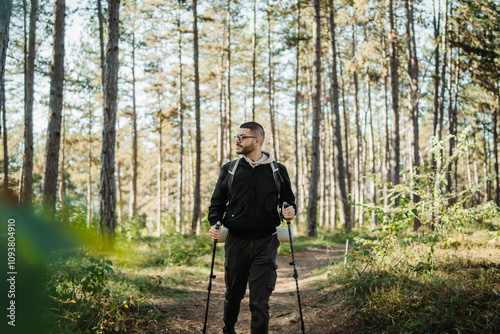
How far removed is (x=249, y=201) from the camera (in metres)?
3.79

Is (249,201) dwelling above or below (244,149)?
below

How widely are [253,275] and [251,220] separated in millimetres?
586

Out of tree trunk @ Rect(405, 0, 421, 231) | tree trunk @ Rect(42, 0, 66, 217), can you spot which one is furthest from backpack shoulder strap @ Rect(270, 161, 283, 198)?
tree trunk @ Rect(405, 0, 421, 231)

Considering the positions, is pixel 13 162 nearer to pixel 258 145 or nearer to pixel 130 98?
pixel 130 98

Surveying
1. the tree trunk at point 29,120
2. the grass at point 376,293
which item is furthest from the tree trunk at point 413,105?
the tree trunk at point 29,120

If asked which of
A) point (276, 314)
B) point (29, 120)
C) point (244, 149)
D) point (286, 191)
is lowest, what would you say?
point (276, 314)

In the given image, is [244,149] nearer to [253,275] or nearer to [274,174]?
[274,174]

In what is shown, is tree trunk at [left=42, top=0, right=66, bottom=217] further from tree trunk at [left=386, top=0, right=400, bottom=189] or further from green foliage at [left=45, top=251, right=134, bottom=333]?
tree trunk at [left=386, top=0, right=400, bottom=189]

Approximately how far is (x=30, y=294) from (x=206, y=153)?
3230 cm

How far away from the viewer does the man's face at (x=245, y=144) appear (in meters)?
3.92

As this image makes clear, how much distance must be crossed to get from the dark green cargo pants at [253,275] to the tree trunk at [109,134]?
6.04 meters

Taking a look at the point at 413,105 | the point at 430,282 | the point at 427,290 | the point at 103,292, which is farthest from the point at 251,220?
the point at 413,105

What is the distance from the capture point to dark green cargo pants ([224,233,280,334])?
11.9ft

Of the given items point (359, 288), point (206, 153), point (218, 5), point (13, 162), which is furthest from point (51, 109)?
point (13, 162)
